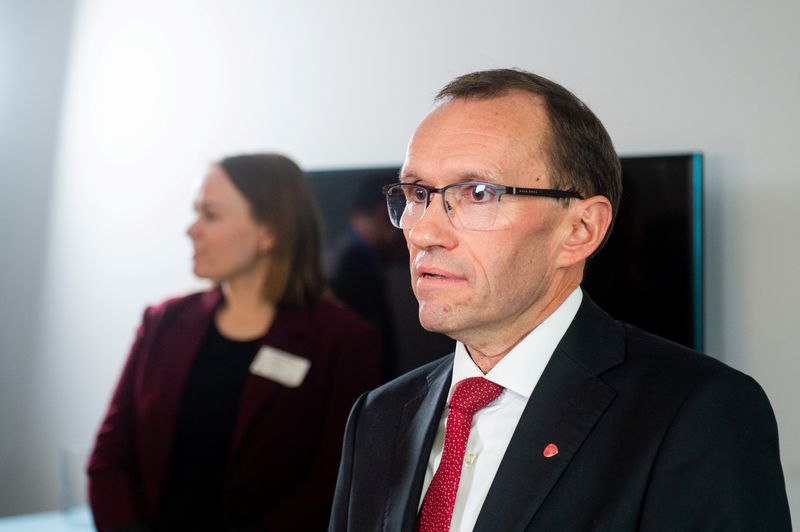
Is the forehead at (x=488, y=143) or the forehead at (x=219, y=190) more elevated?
the forehead at (x=219, y=190)

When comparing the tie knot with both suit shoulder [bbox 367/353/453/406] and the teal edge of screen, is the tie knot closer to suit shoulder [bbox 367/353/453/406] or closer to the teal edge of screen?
suit shoulder [bbox 367/353/453/406]

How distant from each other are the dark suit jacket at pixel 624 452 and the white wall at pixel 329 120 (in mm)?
1100

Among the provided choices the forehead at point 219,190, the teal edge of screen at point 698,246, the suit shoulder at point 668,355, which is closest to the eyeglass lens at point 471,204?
the suit shoulder at point 668,355

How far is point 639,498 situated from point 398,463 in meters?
0.44

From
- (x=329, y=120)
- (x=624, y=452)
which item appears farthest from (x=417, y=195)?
(x=329, y=120)

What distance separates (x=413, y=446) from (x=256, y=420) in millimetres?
1371

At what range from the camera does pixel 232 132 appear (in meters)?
4.12

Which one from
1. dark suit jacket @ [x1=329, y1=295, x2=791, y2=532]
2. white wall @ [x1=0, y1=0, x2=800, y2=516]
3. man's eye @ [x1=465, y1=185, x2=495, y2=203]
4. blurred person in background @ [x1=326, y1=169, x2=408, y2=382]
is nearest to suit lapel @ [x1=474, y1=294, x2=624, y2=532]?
dark suit jacket @ [x1=329, y1=295, x2=791, y2=532]

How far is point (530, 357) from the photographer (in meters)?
1.45

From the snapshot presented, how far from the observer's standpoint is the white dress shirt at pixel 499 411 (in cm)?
140

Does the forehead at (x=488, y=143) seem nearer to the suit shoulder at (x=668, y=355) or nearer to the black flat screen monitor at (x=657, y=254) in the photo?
the suit shoulder at (x=668, y=355)

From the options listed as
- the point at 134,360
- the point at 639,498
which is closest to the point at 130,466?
the point at 134,360

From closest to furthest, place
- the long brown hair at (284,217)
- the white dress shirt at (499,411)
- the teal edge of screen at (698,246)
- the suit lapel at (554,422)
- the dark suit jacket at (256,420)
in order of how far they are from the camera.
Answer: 1. the suit lapel at (554,422)
2. the white dress shirt at (499,411)
3. the teal edge of screen at (698,246)
4. the dark suit jacket at (256,420)
5. the long brown hair at (284,217)

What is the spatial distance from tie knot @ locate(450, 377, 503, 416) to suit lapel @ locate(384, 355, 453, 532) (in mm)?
76
